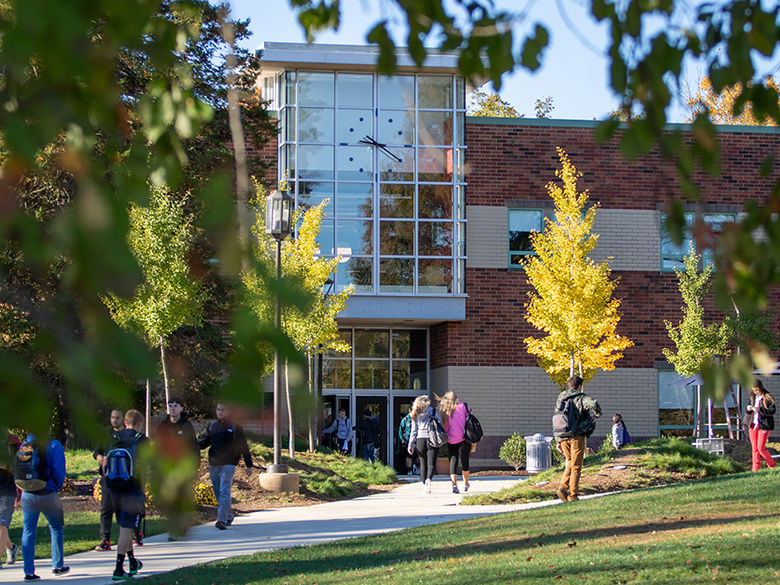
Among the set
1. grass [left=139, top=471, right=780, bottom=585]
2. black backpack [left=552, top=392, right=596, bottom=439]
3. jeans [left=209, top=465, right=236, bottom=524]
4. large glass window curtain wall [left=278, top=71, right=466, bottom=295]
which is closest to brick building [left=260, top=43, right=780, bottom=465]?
large glass window curtain wall [left=278, top=71, right=466, bottom=295]

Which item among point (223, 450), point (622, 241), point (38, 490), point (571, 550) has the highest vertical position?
point (622, 241)

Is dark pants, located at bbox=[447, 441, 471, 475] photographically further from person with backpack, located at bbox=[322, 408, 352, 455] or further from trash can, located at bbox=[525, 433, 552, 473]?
person with backpack, located at bbox=[322, 408, 352, 455]

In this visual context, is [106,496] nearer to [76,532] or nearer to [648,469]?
[76,532]

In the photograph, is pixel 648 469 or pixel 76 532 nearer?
pixel 76 532

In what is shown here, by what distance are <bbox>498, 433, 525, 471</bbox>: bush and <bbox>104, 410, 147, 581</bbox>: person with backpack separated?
1971 centimetres

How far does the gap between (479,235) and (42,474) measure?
874 inches

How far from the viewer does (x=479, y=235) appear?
103 feet

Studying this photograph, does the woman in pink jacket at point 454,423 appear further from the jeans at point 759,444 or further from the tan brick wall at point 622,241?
the tan brick wall at point 622,241

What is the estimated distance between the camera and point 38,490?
10.3 metres

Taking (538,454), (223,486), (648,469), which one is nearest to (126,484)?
(223,486)

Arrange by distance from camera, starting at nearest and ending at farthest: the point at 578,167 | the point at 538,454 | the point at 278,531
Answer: the point at 278,531 → the point at 538,454 → the point at 578,167

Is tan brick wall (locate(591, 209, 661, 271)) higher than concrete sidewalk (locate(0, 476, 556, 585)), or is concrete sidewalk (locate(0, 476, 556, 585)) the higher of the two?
tan brick wall (locate(591, 209, 661, 271))

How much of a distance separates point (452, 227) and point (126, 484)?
69.1ft

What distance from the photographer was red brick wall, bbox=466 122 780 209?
3150cm
